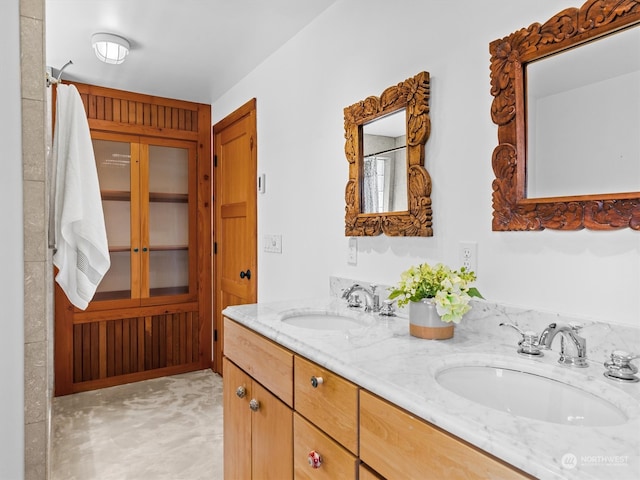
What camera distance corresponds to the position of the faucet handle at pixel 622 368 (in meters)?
0.92

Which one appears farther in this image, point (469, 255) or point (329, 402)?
point (469, 255)

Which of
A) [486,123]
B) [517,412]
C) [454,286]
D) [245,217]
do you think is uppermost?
[486,123]

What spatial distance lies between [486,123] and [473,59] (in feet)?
0.76

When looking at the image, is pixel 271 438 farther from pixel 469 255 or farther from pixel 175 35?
pixel 175 35

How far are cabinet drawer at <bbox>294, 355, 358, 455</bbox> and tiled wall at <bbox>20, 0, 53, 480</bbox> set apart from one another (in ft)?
2.75

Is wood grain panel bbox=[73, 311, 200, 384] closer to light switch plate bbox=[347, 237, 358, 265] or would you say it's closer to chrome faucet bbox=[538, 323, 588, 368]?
light switch plate bbox=[347, 237, 358, 265]

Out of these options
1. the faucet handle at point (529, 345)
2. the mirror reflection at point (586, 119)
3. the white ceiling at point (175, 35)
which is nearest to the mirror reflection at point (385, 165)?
the mirror reflection at point (586, 119)

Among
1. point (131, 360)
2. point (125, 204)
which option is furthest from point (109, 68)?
point (131, 360)

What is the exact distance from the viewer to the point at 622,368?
93 centimetres

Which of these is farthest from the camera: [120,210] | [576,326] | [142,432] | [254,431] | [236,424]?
[120,210]

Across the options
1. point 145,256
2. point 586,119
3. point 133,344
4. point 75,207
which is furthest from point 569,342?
point 133,344

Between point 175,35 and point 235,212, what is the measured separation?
1.28 m

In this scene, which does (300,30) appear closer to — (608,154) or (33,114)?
(33,114)

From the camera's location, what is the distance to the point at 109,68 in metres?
2.85
